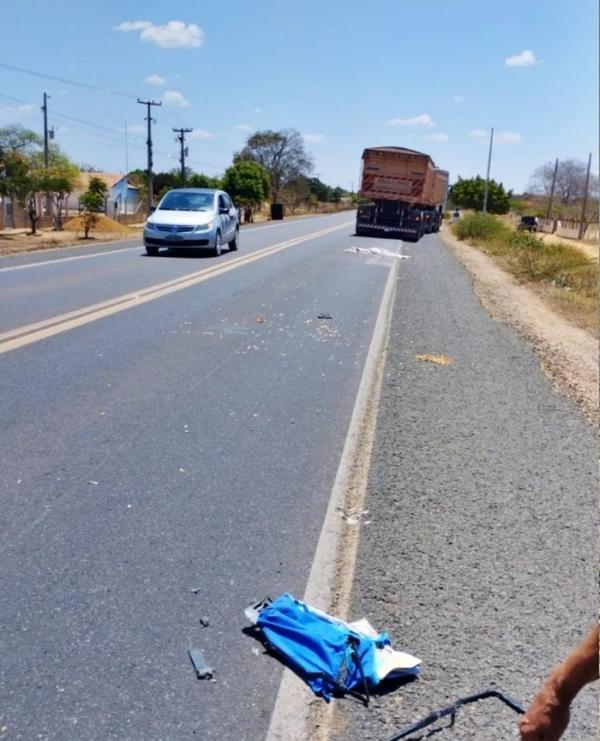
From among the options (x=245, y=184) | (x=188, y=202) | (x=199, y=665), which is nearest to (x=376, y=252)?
(x=188, y=202)

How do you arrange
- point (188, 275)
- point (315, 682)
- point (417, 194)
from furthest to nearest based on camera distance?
point (417, 194)
point (188, 275)
point (315, 682)

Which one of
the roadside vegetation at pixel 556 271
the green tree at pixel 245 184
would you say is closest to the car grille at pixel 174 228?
the roadside vegetation at pixel 556 271

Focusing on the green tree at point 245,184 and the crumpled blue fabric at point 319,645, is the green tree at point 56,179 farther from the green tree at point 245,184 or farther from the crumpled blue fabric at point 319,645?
the crumpled blue fabric at point 319,645

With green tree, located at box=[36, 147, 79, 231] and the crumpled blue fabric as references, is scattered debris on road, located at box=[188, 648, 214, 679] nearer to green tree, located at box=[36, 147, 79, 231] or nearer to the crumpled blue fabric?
the crumpled blue fabric

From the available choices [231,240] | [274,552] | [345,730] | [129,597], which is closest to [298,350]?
[274,552]

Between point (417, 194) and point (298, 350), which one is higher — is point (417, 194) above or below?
above

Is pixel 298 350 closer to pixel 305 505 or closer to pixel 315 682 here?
pixel 305 505

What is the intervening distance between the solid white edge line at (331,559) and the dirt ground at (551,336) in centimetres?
211

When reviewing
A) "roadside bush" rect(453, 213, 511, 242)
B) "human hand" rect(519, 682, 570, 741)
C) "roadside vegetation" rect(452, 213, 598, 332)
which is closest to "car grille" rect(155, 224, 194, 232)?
"roadside vegetation" rect(452, 213, 598, 332)

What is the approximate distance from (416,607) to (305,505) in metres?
1.23

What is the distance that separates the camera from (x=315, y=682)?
285 cm

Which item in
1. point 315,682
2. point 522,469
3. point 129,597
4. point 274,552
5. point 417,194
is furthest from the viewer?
point 417,194

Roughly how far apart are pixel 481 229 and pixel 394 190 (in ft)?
27.6

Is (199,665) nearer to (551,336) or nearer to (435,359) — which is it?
(435,359)
